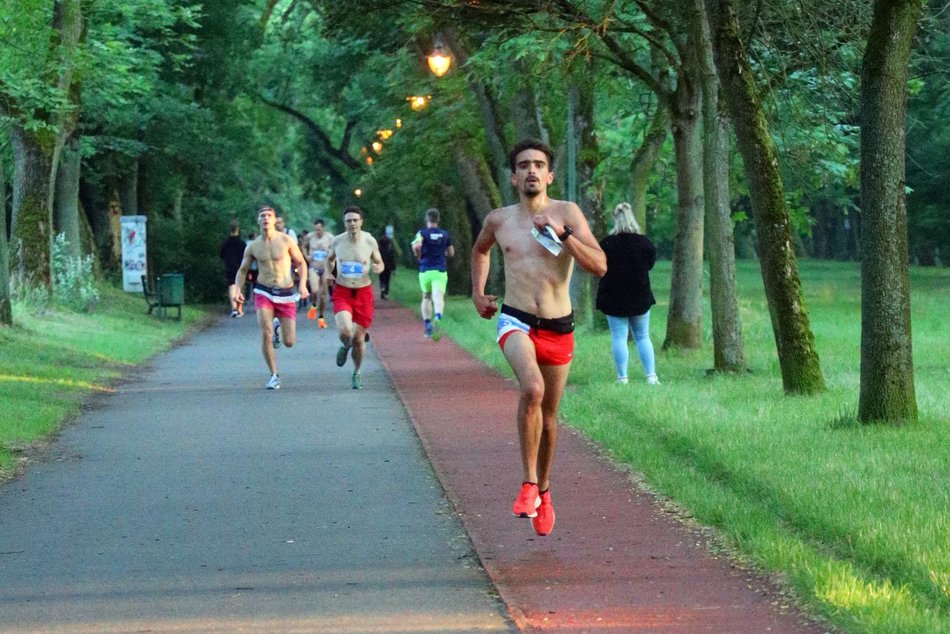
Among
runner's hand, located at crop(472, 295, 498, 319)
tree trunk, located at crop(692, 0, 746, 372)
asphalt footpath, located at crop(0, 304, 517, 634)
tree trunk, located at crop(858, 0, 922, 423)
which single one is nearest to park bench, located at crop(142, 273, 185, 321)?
asphalt footpath, located at crop(0, 304, 517, 634)

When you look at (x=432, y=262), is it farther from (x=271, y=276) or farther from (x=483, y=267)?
(x=483, y=267)

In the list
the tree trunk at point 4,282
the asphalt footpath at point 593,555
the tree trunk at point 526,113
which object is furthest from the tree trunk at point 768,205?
the tree trunk at point 526,113

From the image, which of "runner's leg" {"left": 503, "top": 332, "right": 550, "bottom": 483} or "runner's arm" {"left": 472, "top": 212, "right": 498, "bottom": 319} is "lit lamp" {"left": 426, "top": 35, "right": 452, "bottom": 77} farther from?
"runner's leg" {"left": 503, "top": 332, "right": 550, "bottom": 483}

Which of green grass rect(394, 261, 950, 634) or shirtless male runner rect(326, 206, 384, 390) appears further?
shirtless male runner rect(326, 206, 384, 390)

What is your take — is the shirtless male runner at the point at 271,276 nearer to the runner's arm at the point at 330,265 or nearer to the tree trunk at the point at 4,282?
the runner's arm at the point at 330,265

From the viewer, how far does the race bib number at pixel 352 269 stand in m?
18.6

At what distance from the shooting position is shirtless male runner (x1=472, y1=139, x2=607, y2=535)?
28.0ft

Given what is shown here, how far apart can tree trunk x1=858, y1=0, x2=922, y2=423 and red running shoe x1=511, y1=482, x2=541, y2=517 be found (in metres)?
4.59

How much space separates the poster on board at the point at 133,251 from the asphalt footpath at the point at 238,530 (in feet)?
68.7

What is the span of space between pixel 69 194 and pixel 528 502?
27.9 m

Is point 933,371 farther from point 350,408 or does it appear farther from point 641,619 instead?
point 641,619

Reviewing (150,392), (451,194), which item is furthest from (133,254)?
(150,392)

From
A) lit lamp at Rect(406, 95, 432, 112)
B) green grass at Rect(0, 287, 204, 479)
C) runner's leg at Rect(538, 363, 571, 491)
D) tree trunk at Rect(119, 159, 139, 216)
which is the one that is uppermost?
lit lamp at Rect(406, 95, 432, 112)

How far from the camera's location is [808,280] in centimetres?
5834
